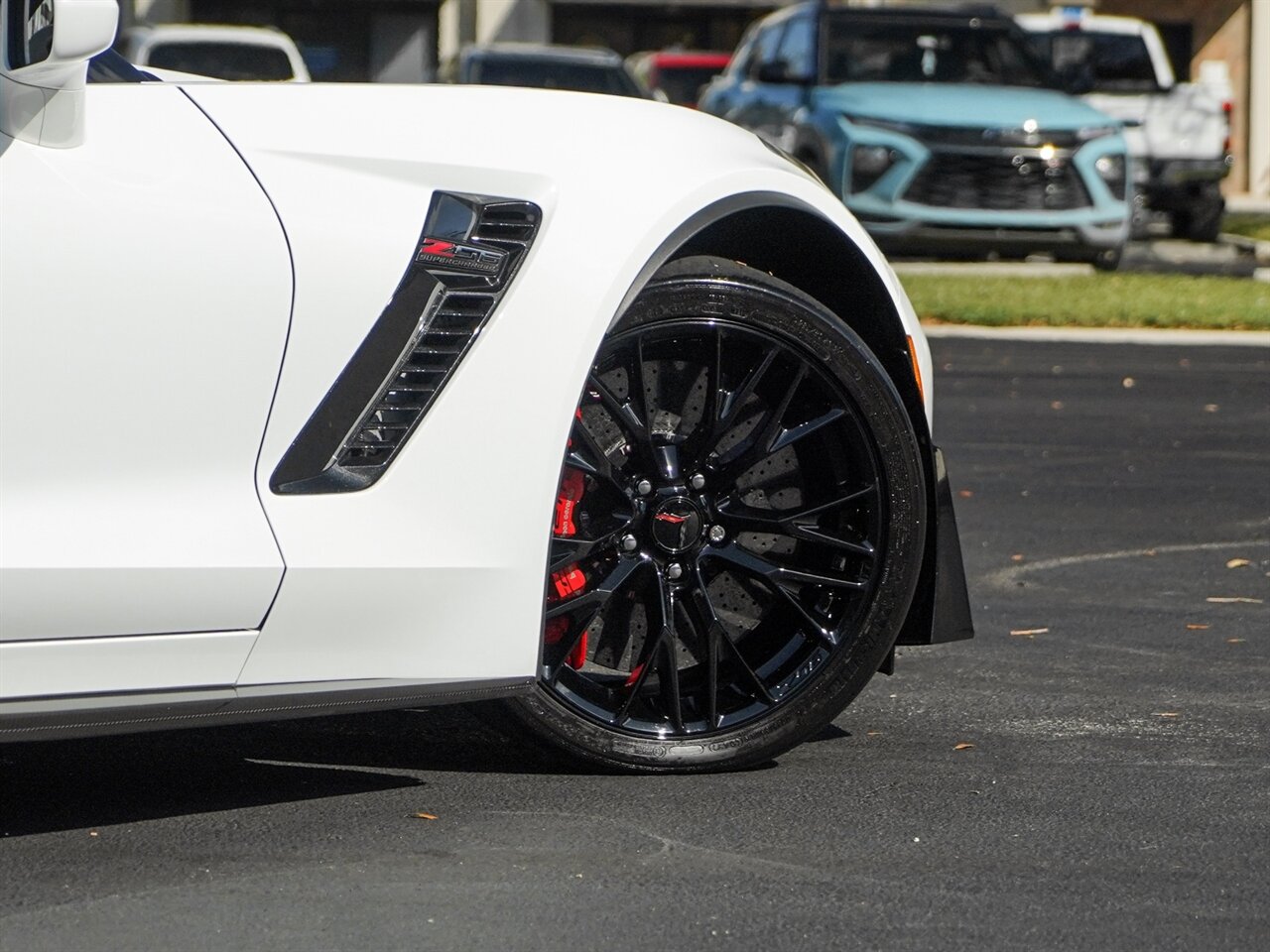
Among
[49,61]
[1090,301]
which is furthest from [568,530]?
[1090,301]

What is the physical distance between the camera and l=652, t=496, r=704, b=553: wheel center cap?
12.0 feet

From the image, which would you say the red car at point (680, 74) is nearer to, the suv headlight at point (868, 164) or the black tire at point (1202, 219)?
the black tire at point (1202, 219)

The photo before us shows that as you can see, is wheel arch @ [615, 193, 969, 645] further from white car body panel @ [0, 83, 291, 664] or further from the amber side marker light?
white car body panel @ [0, 83, 291, 664]

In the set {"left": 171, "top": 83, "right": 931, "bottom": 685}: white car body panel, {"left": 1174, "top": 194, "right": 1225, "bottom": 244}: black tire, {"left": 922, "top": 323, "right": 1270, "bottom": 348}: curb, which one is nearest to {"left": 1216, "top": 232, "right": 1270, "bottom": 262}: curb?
{"left": 1174, "top": 194, "right": 1225, "bottom": 244}: black tire

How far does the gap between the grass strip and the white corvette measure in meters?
9.01

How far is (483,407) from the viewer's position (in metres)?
3.30

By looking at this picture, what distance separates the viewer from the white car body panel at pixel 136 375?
9.90 ft

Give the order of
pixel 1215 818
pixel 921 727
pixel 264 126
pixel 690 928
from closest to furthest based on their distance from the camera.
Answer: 1. pixel 690 928
2. pixel 264 126
3. pixel 1215 818
4. pixel 921 727

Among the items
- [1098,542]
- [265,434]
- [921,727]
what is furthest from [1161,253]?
[265,434]

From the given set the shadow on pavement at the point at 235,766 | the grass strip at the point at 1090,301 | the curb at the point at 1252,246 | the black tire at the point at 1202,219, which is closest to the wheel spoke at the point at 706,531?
the shadow on pavement at the point at 235,766

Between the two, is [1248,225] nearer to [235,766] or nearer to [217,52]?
[217,52]

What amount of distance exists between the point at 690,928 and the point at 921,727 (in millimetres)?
1233

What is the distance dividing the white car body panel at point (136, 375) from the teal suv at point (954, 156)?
1181 centimetres

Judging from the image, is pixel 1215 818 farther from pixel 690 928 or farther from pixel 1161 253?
pixel 1161 253
